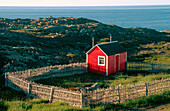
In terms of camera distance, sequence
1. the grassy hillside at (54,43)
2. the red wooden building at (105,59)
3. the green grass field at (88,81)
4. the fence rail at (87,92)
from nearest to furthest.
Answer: the fence rail at (87,92) < the green grass field at (88,81) < the red wooden building at (105,59) < the grassy hillside at (54,43)

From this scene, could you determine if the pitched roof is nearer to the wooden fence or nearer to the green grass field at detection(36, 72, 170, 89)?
the wooden fence

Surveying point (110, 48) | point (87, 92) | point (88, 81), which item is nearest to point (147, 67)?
point (110, 48)

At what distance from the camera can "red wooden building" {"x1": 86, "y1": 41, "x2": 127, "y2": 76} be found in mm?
25830

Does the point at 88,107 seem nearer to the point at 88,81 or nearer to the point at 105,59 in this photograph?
the point at 88,81

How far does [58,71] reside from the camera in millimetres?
23922

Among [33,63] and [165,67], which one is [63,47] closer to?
[33,63]

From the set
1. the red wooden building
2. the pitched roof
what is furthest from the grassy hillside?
the pitched roof

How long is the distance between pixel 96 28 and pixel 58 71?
50726mm

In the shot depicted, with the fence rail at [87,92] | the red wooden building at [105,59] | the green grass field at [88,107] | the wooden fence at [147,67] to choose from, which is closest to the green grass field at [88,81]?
the red wooden building at [105,59]

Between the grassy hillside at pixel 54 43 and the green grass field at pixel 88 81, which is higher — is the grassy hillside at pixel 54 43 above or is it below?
above

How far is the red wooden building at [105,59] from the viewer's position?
84.7ft

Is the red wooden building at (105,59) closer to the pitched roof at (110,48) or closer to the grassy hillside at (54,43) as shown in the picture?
the pitched roof at (110,48)

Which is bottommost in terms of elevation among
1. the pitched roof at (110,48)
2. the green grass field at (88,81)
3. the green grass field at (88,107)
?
the green grass field at (88,81)

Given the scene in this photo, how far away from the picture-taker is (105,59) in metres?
25.8
